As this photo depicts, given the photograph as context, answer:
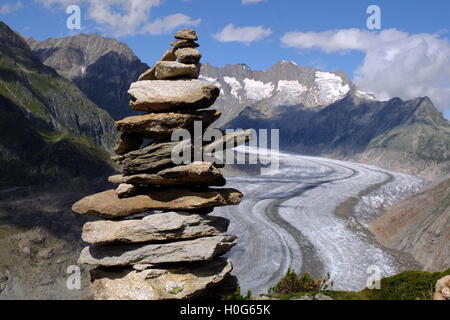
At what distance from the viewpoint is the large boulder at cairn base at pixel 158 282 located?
20.8 meters

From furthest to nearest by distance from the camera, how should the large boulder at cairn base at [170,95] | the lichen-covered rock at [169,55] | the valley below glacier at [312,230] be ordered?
the valley below glacier at [312,230] < the lichen-covered rock at [169,55] < the large boulder at cairn base at [170,95]

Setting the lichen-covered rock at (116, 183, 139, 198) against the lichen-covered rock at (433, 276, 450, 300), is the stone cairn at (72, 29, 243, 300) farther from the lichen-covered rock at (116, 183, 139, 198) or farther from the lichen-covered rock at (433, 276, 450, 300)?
the lichen-covered rock at (433, 276, 450, 300)

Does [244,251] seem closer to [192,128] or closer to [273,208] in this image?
[273,208]

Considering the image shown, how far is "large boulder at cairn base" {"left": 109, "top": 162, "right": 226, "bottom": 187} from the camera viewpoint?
71.0 ft

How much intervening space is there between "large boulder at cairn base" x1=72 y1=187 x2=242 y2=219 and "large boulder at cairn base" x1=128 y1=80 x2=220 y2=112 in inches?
165

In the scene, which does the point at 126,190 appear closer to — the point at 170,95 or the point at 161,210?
the point at 161,210

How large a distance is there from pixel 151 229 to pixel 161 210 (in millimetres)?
1542

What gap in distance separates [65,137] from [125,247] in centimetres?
14041

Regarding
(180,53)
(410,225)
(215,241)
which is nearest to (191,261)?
(215,241)

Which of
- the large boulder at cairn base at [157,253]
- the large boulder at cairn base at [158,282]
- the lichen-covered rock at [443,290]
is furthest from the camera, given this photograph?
the large boulder at cairn base at [157,253]

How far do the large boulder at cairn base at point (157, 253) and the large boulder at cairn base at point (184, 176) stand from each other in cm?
284

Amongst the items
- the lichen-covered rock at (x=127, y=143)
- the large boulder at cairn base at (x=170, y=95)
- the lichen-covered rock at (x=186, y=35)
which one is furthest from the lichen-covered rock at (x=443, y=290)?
the lichen-covered rock at (x=186, y=35)

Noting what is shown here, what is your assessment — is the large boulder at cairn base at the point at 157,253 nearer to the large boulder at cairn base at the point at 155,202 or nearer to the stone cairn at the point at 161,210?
the stone cairn at the point at 161,210

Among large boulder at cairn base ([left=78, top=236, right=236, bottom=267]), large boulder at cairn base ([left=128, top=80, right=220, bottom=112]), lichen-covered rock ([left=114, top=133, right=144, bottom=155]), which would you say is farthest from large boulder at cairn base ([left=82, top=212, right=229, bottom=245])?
large boulder at cairn base ([left=128, top=80, right=220, bottom=112])
